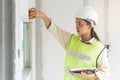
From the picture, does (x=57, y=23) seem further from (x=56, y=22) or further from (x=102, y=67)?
(x=102, y=67)

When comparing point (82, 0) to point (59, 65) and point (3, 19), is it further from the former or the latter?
point (3, 19)

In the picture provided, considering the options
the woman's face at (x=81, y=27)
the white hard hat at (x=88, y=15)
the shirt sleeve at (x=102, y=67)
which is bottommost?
the shirt sleeve at (x=102, y=67)

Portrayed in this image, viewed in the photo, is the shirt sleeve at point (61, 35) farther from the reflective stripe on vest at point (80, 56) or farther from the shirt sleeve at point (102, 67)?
the shirt sleeve at point (102, 67)

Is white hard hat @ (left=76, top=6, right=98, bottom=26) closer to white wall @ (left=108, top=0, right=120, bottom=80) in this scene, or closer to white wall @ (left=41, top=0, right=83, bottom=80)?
white wall @ (left=41, top=0, right=83, bottom=80)

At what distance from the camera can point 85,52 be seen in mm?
2061

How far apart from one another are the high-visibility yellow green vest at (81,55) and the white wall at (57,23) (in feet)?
5.10

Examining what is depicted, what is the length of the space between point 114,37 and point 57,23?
0.88 meters

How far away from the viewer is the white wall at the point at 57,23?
12.0 ft

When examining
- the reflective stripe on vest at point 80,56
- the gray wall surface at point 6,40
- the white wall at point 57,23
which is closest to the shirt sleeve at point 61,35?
the reflective stripe on vest at point 80,56

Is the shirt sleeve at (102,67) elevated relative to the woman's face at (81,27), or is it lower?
lower

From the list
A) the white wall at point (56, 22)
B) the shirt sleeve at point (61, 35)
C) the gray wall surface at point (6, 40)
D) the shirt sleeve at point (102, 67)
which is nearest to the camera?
the gray wall surface at point (6, 40)

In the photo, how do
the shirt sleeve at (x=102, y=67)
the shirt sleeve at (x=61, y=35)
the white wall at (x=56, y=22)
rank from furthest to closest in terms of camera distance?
the white wall at (x=56, y=22)
the shirt sleeve at (x=61, y=35)
the shirt sleeve at (x=102, y=67)

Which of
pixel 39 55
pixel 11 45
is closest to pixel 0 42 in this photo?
pixel 11 45

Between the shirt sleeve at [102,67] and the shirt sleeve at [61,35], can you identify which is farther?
the shirt sleeve at [61,35]
